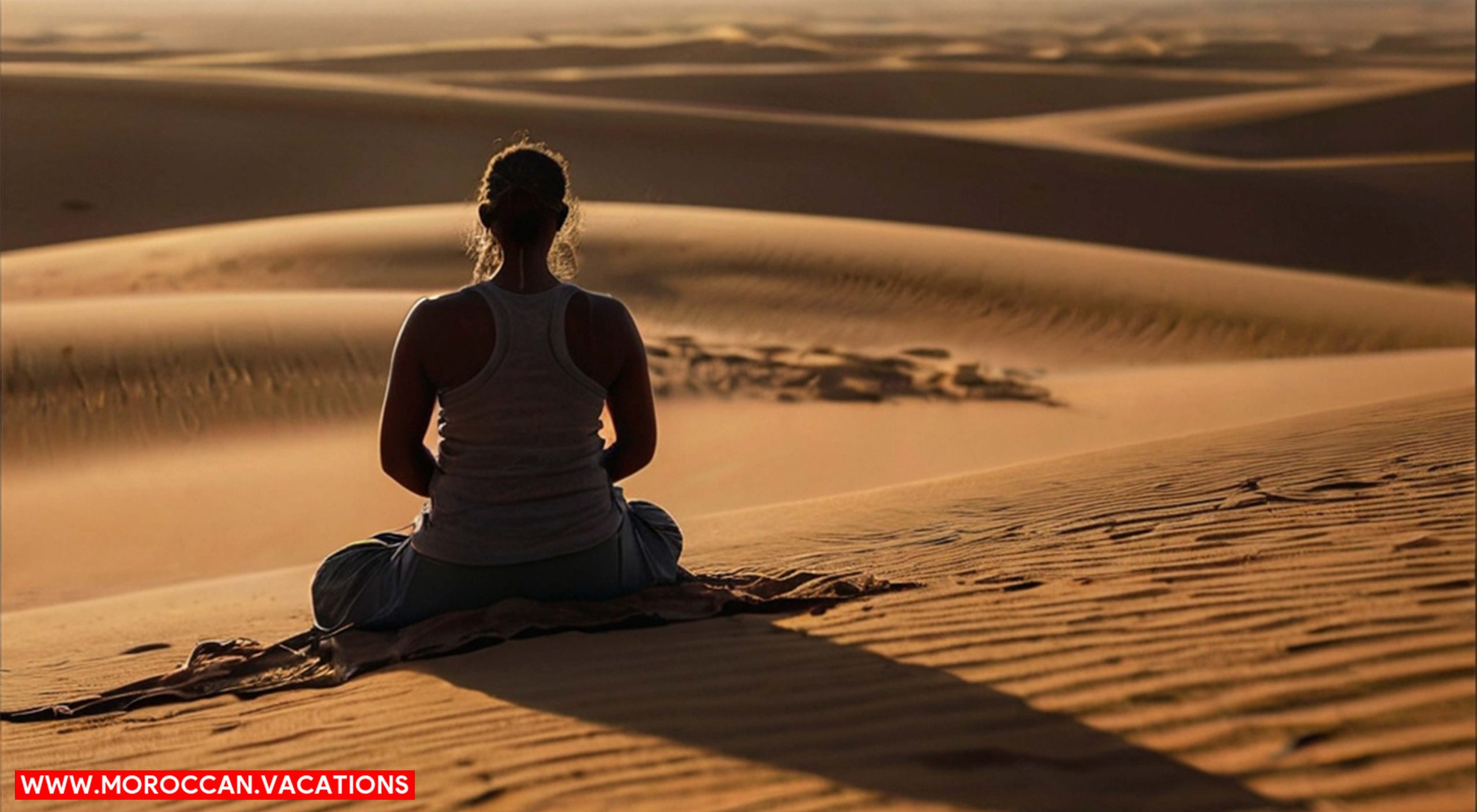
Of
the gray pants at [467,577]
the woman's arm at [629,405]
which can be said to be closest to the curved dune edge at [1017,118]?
the gray pants at [467,577]

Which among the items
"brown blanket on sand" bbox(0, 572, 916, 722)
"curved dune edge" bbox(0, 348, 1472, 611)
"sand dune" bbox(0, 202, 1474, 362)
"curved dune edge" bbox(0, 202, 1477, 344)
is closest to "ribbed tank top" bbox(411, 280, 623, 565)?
"brown blanket on sand" bbox(0, 572, 916, 722)

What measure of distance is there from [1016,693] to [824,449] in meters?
7.98

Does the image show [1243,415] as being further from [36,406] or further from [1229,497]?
[36,406]

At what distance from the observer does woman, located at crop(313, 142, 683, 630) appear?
4406 mm

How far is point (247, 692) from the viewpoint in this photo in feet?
15.6

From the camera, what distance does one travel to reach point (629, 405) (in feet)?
15.4

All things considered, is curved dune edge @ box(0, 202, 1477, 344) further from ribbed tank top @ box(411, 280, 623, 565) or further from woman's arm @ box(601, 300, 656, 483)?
ribbed tank top @ box(411, 280, 623, 565)

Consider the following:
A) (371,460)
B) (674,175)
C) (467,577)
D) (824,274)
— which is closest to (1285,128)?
(674,175)

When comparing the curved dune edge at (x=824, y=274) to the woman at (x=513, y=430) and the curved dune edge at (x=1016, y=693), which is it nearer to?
the curved dune edge at (x=1016, y=693)

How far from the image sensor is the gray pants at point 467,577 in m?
4.75

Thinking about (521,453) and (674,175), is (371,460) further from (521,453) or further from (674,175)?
(674,175)

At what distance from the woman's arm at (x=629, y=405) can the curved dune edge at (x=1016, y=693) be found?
1.67 ft

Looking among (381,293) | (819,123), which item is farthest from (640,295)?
(819,123)

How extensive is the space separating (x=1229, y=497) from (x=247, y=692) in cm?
381
